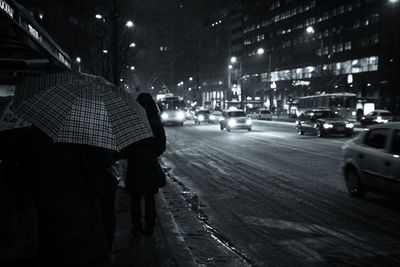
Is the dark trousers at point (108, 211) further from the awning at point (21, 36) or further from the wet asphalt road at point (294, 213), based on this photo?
the awning at point (21, 36)

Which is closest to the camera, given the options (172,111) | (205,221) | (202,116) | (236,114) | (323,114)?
(205,221)

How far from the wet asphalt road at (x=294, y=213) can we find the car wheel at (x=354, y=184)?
0.58ft

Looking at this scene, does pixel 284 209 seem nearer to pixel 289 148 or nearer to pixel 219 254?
pixel 219 254

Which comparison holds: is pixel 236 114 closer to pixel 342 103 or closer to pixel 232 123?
pixel 232 123

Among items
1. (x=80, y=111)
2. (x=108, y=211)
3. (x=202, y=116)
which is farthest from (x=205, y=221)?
(x=202, y=116)

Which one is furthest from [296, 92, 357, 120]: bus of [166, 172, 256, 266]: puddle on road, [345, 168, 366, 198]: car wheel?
[166, 172, 256, 266]: puddle on road

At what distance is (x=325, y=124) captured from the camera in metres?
28.0

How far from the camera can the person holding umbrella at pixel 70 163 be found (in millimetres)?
2949

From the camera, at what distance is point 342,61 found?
7819 centimetres

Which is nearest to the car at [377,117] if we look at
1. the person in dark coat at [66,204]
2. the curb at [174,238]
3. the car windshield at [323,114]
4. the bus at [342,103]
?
the bus at [342,103]

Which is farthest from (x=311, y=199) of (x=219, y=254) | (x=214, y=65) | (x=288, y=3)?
(x=214, y=65)

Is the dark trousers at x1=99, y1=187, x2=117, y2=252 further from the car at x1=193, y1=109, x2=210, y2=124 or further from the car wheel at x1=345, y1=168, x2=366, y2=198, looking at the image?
the car at x1=193, y1=109, x2=210, y2=124

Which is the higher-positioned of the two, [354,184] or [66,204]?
[66,204]

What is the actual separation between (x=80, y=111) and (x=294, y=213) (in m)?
5.58
